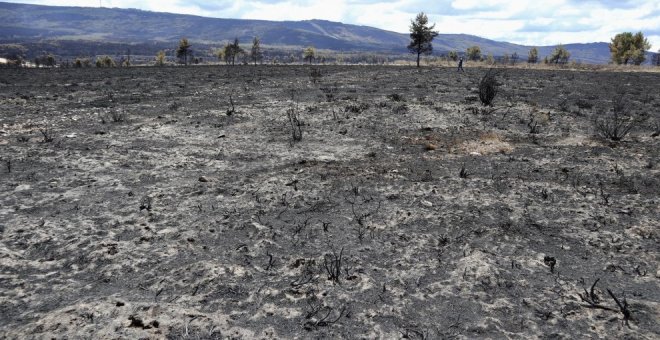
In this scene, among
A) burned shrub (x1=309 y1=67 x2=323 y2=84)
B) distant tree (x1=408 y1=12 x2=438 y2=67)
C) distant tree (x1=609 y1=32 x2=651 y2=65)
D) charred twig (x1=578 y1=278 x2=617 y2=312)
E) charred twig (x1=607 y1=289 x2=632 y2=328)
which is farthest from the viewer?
distant tree (x1=609 y1=32 x2=651 y2=65)

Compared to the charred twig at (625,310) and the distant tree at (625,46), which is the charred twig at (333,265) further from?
the distant tree at (625,46)

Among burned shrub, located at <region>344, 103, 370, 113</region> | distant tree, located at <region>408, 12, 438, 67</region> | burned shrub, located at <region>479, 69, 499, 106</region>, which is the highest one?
distant tree, located at <region>408, 12, 438, 67</region>

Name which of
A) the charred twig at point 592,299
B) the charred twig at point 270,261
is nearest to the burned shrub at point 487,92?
the charred twig at point 592,299

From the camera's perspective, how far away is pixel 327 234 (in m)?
6.98

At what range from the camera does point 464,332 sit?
4.71m

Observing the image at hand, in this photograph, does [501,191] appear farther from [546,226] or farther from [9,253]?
[9,253]

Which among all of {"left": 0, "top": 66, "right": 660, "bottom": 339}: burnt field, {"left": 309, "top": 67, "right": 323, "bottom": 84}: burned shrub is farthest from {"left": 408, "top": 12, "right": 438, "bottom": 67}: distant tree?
{"left": 0, "top": 66, "right": 660, "bottom": 339}: burnt field

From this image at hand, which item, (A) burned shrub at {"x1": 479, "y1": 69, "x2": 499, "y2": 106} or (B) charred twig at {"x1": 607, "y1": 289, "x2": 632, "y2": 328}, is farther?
(A) burned shrub at {"x1": 479, "y1": 69, "x2": 499, "y2": 106}

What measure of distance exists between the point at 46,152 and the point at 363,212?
8896mm

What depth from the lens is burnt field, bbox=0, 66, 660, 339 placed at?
4910mm

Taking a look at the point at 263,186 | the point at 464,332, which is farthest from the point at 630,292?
the point at 263,186

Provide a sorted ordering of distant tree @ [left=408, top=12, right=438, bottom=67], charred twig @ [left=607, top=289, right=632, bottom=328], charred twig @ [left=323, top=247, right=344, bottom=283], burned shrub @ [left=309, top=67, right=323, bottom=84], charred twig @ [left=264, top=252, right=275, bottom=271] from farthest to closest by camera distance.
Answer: distant tree @ [left=408, top=12, right=438, bottom=67] < burned shrub @ [left=309, top=67, right=323, bottom=84] < charred twig @ [left=264, top=252, right=275, bottom=271] < charred twig @ [left=323, top=247, right=344, bottom=283] < charred twig @ [left=607, top=289, right=632, bottom=328]

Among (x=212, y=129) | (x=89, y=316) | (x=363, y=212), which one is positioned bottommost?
(x=89, y=316)

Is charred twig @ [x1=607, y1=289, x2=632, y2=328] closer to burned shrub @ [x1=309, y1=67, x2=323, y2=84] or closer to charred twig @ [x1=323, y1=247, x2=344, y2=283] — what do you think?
charred twig @ [x1=323, y1=247, x2=344, y2=283]
